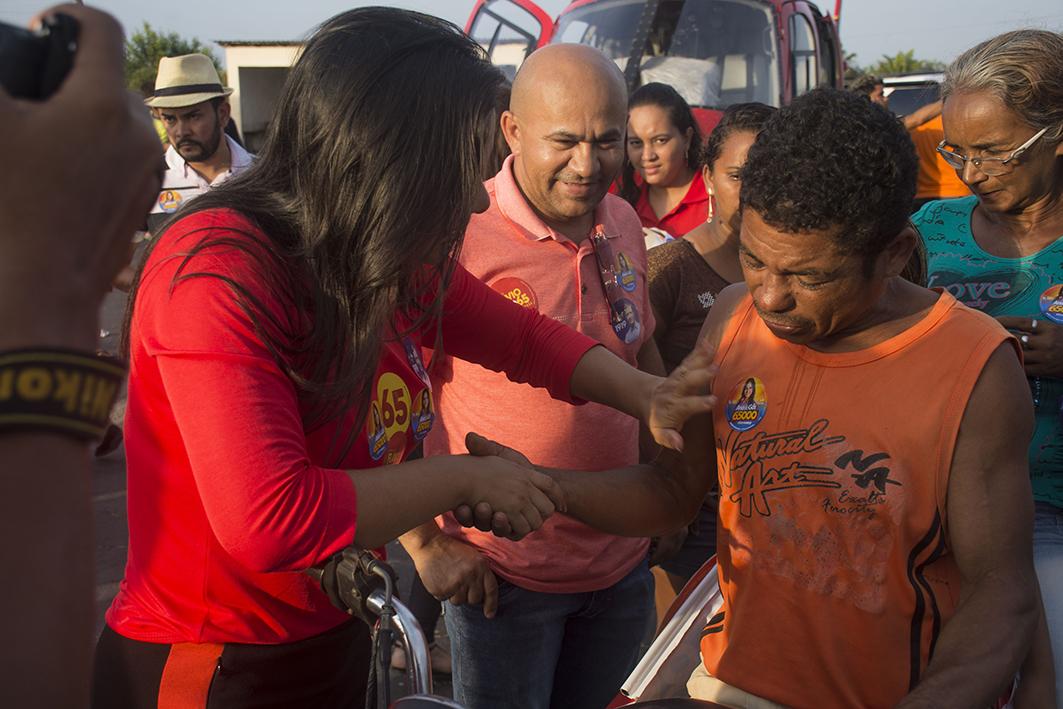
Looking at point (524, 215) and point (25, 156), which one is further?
point (524, 215)

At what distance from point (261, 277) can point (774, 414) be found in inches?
39.9

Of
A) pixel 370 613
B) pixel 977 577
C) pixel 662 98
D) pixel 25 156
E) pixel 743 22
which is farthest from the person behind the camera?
pixel 743 22

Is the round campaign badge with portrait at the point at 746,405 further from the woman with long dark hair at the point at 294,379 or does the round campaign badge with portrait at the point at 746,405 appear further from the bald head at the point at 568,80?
the bald head at the point at 568,80

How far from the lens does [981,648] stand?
5.59ft

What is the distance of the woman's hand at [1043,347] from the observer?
243 centimetres

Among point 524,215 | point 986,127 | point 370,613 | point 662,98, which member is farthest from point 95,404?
point 662,98

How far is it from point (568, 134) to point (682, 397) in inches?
44.8

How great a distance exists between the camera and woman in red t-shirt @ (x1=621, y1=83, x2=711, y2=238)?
4.88m

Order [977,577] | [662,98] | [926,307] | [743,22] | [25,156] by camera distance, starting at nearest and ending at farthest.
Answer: [25,156] < [977,577] < [926,307] < [662,98] < [743,22]

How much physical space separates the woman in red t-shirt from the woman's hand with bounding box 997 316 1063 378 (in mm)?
2468

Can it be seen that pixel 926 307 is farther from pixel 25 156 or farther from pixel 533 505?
pixel 25 156

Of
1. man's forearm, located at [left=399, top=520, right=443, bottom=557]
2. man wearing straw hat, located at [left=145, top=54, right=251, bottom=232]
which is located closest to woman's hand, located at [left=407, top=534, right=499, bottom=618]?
man's forearm, located at [left=399, top=520, right=443, bottom=557]

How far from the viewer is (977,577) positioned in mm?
1744

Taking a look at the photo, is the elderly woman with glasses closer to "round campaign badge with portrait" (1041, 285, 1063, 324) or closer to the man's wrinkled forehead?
"round campaign badge with portrait" (1041, 285, 1063, 324)
